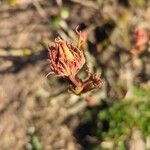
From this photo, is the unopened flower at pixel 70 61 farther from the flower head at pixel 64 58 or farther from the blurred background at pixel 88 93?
the blurred background at pixel 88 93

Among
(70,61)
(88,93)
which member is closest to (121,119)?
(88,93)

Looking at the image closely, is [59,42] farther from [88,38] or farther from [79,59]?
[88,38]

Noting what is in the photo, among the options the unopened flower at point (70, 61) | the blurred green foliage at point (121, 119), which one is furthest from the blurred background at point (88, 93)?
the unopened flower at point (70, 61)

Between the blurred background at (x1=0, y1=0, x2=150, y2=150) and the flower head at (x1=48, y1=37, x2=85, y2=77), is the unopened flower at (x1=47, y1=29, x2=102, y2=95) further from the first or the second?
the blurred background at (x1=0, y1=0, x2=150, y2=150)

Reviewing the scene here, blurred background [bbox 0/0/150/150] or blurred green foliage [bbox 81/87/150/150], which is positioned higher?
blurred background [bbox 0/0/150/150]

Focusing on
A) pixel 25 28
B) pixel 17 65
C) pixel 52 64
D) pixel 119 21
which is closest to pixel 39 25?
pixel 25 28

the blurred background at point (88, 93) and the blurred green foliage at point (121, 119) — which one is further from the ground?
the blurred background at point (88, 93)

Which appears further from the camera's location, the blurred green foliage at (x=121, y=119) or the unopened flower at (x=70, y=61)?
the blurred green foliage at (x=121, y=119)

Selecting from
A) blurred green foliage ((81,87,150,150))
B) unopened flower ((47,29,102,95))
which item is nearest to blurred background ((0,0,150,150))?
blurred green foliage ((81,87,150,150))
